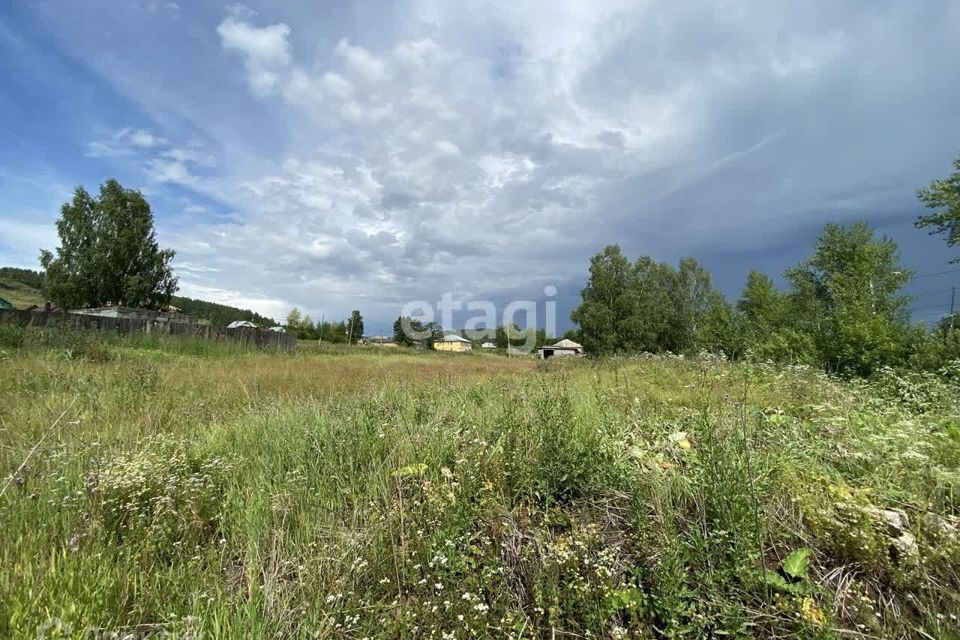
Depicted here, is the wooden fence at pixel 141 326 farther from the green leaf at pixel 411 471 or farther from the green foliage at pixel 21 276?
the green foliage at pixel 21 276

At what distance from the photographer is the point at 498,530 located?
234 cm

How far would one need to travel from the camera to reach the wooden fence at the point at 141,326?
14.4m

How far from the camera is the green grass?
8188 cm

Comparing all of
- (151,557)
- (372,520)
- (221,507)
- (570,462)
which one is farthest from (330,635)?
(570,462)

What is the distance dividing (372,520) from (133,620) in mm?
1135

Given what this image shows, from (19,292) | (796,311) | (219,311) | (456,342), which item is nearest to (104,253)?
(796,311)

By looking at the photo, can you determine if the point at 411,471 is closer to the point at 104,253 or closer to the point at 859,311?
the point at 859,311

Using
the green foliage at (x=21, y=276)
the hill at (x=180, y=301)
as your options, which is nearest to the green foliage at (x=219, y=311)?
the hill at (x=180, y=301)

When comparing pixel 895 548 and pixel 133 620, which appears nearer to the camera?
pixel 133 620

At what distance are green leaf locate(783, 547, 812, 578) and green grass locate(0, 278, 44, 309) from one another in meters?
120

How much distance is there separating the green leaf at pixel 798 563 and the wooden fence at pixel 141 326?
825 inches

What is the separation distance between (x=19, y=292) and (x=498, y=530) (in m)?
141

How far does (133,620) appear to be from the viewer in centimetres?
173

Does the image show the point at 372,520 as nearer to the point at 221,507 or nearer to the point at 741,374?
the point at 221,507
